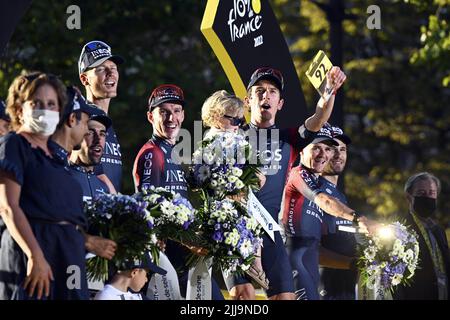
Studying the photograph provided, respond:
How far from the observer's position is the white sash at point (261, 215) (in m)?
8.86

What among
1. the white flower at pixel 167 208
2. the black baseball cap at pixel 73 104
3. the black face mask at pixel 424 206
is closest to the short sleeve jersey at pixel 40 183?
the black baseball cap at pixel 73 104

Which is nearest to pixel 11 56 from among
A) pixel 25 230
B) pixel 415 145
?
pixel 415 145

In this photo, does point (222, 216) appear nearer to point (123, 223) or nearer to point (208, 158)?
point (208, 158)

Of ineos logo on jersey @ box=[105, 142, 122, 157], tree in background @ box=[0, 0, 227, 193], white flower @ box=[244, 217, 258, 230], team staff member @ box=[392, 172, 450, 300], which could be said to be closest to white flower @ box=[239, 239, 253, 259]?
white flower @ box=[244, 217, 258, 230]

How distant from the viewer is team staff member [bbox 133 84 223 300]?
29.9 feet

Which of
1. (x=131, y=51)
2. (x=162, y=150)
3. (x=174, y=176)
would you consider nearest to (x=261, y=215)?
(x=174, y=176)

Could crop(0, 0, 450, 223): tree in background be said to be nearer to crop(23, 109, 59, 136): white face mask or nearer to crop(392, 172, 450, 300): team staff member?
crop(392, 172, 450, 300): team staff member

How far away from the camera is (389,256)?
9867 mm

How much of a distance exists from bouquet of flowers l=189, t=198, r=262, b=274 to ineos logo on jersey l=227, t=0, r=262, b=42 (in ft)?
6.43

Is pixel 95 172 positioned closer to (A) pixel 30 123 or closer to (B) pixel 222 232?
(B) pixel 222 232

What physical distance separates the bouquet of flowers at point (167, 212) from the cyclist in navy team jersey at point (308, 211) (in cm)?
200

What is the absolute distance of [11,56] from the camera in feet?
58.7

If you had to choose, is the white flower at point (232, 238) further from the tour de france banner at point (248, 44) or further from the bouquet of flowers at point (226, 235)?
the tour de france banner at point (248, 44)

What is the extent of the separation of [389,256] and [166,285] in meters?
2.15
